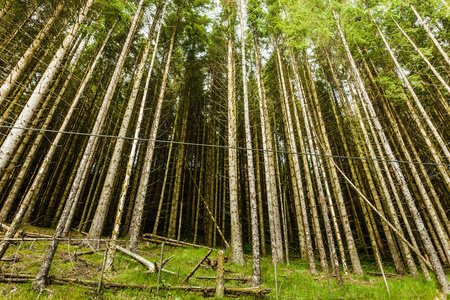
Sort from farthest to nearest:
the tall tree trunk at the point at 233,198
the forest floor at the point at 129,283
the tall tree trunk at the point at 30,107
A: the tall tree trunk at the point at 233,198 < the tall tree trunk at the point at 30,107 < the forest floor at the point at 129,283

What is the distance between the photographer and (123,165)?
13.6 meters

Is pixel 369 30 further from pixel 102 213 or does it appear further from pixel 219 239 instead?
pixel 219 239

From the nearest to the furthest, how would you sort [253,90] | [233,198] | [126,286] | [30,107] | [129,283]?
[126,286], [129,283], [30,107], [233,198], [253,90]

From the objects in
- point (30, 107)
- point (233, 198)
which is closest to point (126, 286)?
point (233, 198)

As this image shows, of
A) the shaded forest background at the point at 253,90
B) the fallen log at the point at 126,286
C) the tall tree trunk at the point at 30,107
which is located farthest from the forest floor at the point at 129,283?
the tall tree trunk at the point at 30,107

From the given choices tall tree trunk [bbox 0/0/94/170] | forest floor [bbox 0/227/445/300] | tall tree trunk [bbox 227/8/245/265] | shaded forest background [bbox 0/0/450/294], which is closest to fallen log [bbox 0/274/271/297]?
forest floor [bbox 0/227/445/300]

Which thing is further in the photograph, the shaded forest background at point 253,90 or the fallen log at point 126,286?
the shaded forest background at point 253,90

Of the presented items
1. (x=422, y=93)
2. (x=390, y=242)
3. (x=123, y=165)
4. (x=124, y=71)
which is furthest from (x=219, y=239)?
(x=422, y=93)

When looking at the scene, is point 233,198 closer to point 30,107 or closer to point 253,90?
point 253,90

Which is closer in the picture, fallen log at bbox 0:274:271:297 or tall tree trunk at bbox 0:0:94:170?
fallen log at bbox 0:274:271:297

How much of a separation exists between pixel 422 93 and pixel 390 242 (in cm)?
879

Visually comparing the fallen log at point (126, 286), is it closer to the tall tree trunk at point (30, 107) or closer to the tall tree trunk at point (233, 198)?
the tall tree trunk at point (30, 107)

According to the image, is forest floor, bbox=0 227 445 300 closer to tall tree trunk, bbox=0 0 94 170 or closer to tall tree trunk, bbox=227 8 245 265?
tall tree trunk, bbox=227 8 245 265

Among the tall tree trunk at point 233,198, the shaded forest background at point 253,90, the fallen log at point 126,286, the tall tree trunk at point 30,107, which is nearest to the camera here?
the fallen log at point 126,286
